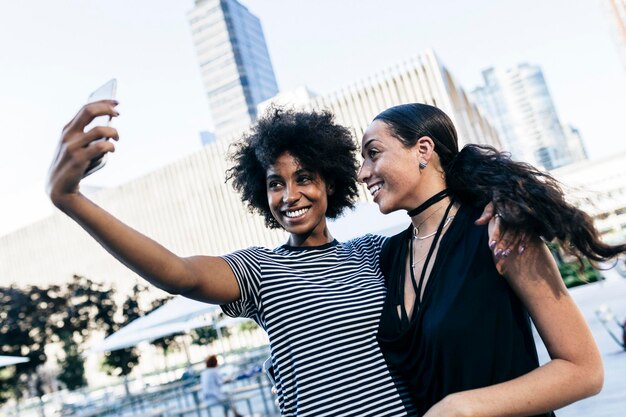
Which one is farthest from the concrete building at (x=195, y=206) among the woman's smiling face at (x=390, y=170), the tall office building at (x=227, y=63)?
the tall office building at (x=227, y=63)

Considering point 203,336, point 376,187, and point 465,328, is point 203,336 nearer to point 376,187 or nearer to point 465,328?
point 376,187

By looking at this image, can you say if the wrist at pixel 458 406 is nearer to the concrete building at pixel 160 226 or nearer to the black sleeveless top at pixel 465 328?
the black sleeveless top at pixel 465 328

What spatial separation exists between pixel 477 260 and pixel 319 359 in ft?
1.90

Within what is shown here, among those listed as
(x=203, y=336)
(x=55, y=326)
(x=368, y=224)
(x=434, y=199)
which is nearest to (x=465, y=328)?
(x=434, y=199)

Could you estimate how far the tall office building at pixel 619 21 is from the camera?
177 feet

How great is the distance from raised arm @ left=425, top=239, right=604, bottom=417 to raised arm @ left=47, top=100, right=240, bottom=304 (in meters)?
0.73

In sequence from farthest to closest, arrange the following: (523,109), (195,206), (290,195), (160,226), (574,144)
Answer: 1. (574,144)
2. (523,109)
3. (160,226)
4. (195,206)
5. (290,195)

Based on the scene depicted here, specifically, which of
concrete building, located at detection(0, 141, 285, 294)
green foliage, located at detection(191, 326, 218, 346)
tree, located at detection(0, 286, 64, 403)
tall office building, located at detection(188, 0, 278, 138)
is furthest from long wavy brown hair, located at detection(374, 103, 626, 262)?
tall office building, located at detection(188, 0, 278, 138)

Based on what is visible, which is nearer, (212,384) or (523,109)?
(212,384)

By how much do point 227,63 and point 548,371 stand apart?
12001 cm

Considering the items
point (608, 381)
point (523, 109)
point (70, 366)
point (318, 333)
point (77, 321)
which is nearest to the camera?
point (318, 333)

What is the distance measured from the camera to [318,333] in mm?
1726

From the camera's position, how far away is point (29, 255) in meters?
56.7

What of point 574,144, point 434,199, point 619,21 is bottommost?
point 434,199
